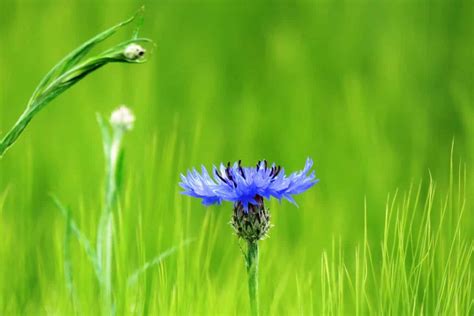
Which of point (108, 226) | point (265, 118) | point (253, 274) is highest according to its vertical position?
point (265, 118)

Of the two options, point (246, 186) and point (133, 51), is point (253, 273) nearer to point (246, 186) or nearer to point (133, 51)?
point (246, 186)

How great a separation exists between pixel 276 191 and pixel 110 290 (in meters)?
0.36

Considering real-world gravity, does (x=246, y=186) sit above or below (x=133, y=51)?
below

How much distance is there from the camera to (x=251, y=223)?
41.6 inches

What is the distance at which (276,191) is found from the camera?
40.4 inches

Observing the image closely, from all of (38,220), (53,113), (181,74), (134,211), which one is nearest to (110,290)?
(134,211)

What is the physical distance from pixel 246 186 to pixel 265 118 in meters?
1.61

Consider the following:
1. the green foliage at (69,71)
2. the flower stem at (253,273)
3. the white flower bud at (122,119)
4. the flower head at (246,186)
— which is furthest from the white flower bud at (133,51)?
the white flower bud at (122,119)

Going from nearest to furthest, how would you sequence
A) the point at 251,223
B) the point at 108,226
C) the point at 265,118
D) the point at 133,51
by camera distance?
the point at 133,51
the point at 251,223
the point at 108,226
the point at 265,118

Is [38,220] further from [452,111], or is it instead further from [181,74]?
[452,111]

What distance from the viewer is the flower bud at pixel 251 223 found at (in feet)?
3.46

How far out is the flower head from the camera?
1021 mm

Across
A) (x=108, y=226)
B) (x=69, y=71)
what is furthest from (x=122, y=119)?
(x=69, y=71)

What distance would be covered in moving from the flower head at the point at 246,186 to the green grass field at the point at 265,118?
446mm
